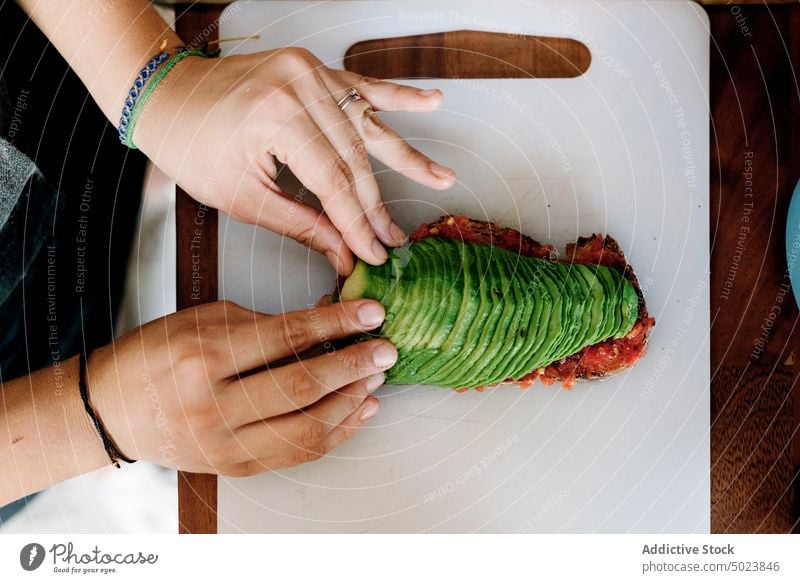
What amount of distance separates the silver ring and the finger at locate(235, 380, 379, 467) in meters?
0.54

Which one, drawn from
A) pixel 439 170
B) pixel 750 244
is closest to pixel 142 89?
pixel 439 170

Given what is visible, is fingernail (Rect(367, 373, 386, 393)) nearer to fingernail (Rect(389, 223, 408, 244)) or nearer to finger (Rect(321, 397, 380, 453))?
finger (Rect(321, 397, 380, 453))

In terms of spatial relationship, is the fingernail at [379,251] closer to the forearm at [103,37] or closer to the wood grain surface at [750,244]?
the forearm at [103,37]

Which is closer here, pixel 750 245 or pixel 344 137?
pixel 344 137

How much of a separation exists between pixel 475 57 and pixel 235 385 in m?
0.85

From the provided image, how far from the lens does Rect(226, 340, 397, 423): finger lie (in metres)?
1.28

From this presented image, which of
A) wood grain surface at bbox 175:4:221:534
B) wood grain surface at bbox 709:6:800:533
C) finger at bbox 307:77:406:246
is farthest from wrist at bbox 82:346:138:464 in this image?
wood grain surface at bbox 709:6:800:533

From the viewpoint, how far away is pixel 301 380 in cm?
128

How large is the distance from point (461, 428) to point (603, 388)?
317 millimetres

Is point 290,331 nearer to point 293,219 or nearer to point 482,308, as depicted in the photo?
point 293,219

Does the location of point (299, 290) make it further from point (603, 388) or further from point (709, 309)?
point (709, 309)

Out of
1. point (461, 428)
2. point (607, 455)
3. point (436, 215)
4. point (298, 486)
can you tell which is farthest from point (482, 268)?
point (298, 486)

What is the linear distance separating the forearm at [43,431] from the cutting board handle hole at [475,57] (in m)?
0.92

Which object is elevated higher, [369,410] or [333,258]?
[333,258]
